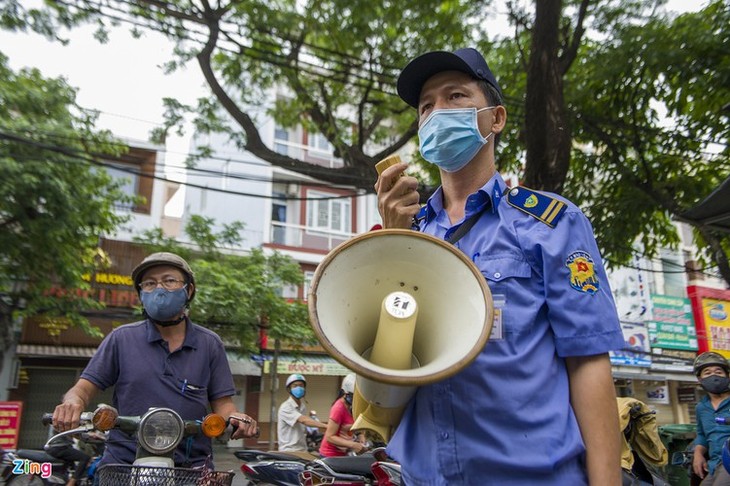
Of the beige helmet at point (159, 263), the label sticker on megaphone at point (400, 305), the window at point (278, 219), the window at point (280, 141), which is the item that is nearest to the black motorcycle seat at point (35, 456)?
the beige helmet at point (159, 263)

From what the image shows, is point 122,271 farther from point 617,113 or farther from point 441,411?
point 441,411

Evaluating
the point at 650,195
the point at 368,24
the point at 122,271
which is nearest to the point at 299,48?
the point at 368,24

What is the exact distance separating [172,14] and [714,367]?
707cm

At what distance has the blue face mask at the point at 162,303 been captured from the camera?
2760mm

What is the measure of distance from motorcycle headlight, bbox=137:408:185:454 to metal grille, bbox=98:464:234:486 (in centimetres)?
13

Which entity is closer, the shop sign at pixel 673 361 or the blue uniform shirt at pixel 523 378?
the blue uniform shirt at pixel 523 378

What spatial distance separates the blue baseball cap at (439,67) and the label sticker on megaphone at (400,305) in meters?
0.65

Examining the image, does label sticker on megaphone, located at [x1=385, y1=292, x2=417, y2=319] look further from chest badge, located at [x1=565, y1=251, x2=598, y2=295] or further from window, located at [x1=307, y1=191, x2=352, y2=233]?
window, located at [x1=307, y1=191, x2=352, y2=233]

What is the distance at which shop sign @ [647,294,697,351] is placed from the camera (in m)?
22.0

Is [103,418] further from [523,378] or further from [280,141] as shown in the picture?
[280,141]

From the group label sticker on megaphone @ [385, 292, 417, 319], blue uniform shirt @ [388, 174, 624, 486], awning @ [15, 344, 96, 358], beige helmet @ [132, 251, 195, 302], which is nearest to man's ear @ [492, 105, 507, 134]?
blue uniform shirt @ [388, 174, 624, 486]

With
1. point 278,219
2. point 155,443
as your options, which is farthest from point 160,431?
point 278,219

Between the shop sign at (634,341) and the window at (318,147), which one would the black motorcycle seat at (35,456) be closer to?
the window at (318,147)

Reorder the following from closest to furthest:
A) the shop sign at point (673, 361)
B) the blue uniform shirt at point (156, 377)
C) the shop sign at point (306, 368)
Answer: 1. the blue uniform shirt at point (156, 377)
2. the shop sign at point (306, 368)
3. the shop sign at point (673, 361)
